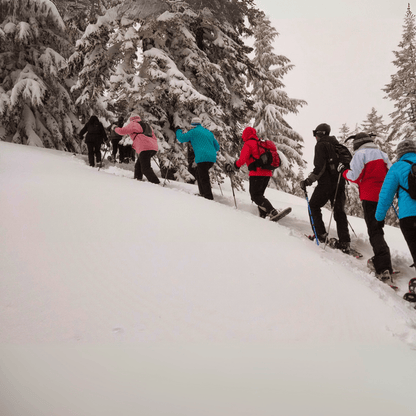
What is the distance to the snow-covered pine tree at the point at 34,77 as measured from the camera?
11.6m

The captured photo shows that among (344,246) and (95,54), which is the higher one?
(95,54)

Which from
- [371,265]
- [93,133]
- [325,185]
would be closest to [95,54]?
[93,133]

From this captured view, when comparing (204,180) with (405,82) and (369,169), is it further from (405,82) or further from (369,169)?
(405,82)

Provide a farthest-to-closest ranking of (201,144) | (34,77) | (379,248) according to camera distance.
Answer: (34,77) → (201,144) → (379,248)

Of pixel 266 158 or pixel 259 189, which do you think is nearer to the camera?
pixel 266 158

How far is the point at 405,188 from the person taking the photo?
381cm

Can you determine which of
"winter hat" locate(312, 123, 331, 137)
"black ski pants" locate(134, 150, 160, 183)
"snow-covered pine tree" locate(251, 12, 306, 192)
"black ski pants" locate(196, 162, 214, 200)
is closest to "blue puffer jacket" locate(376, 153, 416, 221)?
"winter hat" locate(312, 123, 331, 137)

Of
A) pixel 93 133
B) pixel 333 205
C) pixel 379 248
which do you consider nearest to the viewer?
pixel 379 248

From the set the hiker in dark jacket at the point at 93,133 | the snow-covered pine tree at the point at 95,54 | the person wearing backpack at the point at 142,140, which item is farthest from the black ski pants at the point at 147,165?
the snow-covered pine tree at the point at 95,54

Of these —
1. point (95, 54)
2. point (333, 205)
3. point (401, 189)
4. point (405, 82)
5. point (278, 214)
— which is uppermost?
point (405, 82)

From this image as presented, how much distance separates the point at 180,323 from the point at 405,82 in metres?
23.4

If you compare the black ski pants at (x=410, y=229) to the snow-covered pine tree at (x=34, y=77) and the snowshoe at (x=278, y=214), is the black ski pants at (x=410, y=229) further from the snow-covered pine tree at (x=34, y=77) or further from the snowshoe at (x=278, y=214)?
the snow-covered pine tree at (x=34, y=77)

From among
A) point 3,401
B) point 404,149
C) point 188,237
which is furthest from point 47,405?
point 404,149

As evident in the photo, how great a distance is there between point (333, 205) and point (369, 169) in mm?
1081
